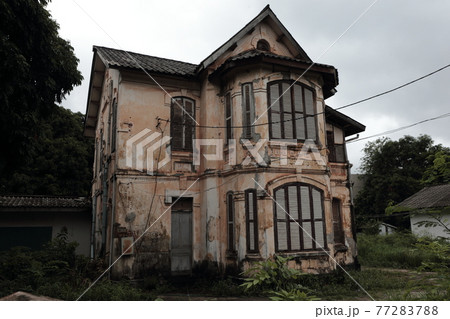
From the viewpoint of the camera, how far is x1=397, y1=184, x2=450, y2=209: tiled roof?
22.5m

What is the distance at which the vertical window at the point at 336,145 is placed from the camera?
14203 millimetres

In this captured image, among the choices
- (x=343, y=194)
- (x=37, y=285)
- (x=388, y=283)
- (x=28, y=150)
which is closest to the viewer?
(x=37, y=285)

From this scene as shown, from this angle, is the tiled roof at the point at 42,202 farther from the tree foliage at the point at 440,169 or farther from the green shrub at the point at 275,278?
the tree foliage at the point at 440,169

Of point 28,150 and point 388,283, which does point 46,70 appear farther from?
point 388,283

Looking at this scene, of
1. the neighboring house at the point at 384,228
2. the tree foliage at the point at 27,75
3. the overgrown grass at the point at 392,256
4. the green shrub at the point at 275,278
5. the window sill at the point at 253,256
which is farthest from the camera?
the neighboring house at the point at 384,228

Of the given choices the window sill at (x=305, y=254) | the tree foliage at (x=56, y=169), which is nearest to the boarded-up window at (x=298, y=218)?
the window sill at (x=305, y=254)

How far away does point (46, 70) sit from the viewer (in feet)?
39.1

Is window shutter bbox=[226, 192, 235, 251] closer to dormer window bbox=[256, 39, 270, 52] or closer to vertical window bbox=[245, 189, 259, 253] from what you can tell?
vertical window bbox=[245, 189, 259, 253]

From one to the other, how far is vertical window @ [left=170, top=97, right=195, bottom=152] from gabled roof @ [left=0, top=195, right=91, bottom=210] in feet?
25.1

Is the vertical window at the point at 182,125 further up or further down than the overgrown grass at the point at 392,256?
further up

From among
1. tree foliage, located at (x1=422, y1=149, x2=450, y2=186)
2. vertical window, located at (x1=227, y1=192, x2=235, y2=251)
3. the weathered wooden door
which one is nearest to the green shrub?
vertical window, located at (x1=227, y1=192, x2=235, y2=251)

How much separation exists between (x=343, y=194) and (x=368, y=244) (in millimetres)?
6873

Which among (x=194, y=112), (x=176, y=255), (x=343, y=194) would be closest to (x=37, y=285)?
(x=176, y=255)

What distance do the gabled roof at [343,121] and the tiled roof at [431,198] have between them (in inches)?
413
